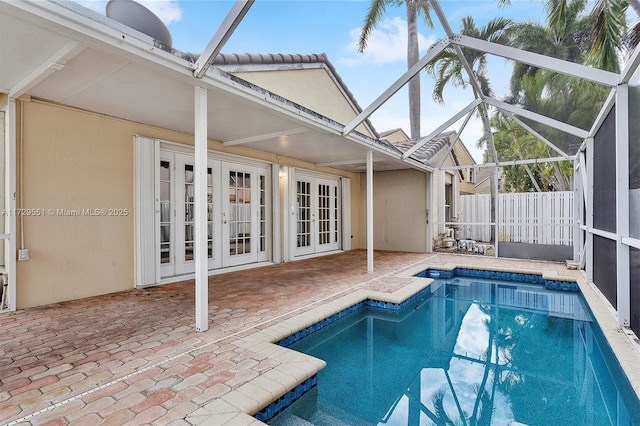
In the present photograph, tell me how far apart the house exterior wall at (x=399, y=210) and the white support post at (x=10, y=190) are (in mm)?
9500

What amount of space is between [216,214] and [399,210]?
667cm

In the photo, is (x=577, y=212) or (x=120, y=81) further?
(x=577, y=212)

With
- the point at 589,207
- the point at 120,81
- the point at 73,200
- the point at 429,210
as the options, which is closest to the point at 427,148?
the point at 429,210

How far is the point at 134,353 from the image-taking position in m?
3.02

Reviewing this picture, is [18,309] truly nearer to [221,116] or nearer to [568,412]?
[221,116]

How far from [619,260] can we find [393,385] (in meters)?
3.11

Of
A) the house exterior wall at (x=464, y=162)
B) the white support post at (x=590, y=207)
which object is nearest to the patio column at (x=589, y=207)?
the white support post at (x=590, y=207)

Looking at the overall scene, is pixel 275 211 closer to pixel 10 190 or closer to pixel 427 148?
pixel 10 190

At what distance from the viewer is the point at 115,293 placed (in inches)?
200

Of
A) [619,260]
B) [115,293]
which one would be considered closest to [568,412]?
[619,260]

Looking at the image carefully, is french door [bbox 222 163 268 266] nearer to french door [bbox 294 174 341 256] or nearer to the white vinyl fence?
french door [bbox 294 174 341 256]

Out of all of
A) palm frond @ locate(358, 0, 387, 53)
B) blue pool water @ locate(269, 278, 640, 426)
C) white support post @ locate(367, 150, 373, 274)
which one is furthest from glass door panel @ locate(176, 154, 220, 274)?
palm frond @ locate(358, 0, 387, 53)

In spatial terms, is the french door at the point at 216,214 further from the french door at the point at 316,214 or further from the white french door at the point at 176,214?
the french door at the point at 316,214

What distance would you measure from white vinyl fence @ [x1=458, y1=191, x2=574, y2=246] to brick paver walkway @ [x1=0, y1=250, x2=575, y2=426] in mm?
6742
